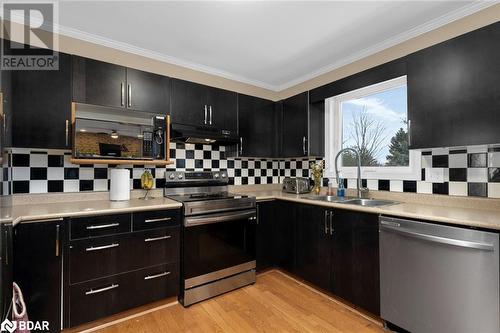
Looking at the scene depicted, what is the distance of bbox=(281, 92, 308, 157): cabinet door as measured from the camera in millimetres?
2830

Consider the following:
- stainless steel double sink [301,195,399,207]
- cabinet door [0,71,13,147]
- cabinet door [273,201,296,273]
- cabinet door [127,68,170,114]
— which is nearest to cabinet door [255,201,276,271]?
cabinet door [273,201,296,273]

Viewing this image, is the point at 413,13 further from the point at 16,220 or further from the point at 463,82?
the point at 16,220

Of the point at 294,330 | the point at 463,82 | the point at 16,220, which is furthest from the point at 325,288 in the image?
the point at 16,220

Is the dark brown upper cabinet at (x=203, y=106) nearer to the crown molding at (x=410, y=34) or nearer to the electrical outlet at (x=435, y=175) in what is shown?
the crown molding at (x=410, y=34)

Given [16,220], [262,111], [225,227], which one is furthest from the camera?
[262,111]

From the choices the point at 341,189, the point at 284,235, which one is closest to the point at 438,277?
the point at 341,189

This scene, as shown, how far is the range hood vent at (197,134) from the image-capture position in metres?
2.33

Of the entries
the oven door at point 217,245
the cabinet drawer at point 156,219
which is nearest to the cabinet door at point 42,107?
the cabinet drawer at point 156,219

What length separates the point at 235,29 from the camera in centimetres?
204

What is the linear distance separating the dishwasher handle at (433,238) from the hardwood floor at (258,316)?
0.76 meters

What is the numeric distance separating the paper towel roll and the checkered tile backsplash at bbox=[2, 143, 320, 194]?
20 cm

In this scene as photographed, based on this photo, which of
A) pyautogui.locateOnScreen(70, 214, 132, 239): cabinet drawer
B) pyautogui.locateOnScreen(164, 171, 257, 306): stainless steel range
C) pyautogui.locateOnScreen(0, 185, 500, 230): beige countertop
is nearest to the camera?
pyautogui.locateOnScreen(0, 185, 500, 230): beige countertop

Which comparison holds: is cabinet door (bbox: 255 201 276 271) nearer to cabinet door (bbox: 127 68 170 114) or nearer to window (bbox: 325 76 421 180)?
window (bbox: 325 76 421 180)

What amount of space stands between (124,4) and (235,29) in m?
0.85
